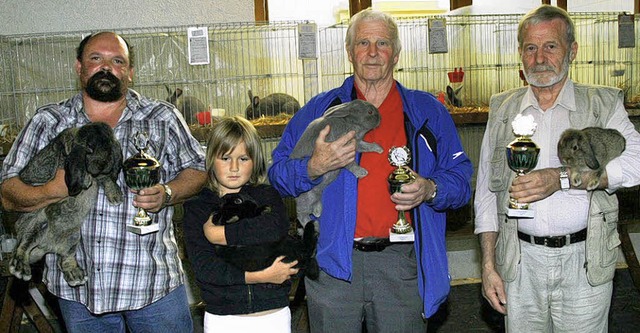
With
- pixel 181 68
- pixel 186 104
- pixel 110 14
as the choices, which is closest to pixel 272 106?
pixel 186 104

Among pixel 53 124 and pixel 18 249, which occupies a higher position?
pixel 53 124

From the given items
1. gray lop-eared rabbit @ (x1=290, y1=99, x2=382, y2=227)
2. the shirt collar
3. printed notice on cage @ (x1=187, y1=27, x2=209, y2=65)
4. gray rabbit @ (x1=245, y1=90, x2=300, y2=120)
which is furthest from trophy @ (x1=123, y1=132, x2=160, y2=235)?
gray rabbit @ (x1=245, y1=90, x2=300, y2=120)

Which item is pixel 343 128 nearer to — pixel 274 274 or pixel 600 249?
pixel 274 274

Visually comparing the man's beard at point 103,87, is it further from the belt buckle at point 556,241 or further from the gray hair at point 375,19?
the belt buckle at point 556,241

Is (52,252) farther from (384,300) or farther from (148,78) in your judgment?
(148,78)

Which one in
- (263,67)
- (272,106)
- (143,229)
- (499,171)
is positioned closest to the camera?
(143,229)

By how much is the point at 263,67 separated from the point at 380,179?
2.95 meters

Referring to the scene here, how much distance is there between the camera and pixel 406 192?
2.72 m

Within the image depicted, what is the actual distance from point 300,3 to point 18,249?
4509mm

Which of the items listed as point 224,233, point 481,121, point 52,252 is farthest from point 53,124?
point 481,121

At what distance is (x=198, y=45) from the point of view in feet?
16.0

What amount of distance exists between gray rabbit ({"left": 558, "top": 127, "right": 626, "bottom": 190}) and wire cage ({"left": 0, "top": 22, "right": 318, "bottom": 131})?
116 inches

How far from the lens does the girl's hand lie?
8.88 ft

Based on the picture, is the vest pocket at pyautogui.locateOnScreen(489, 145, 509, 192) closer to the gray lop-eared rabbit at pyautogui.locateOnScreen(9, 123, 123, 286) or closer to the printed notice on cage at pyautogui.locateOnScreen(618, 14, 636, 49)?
the gray lop-eared rabbit at pyautogui.locateOnScreen(9, 123, 123, 286)
